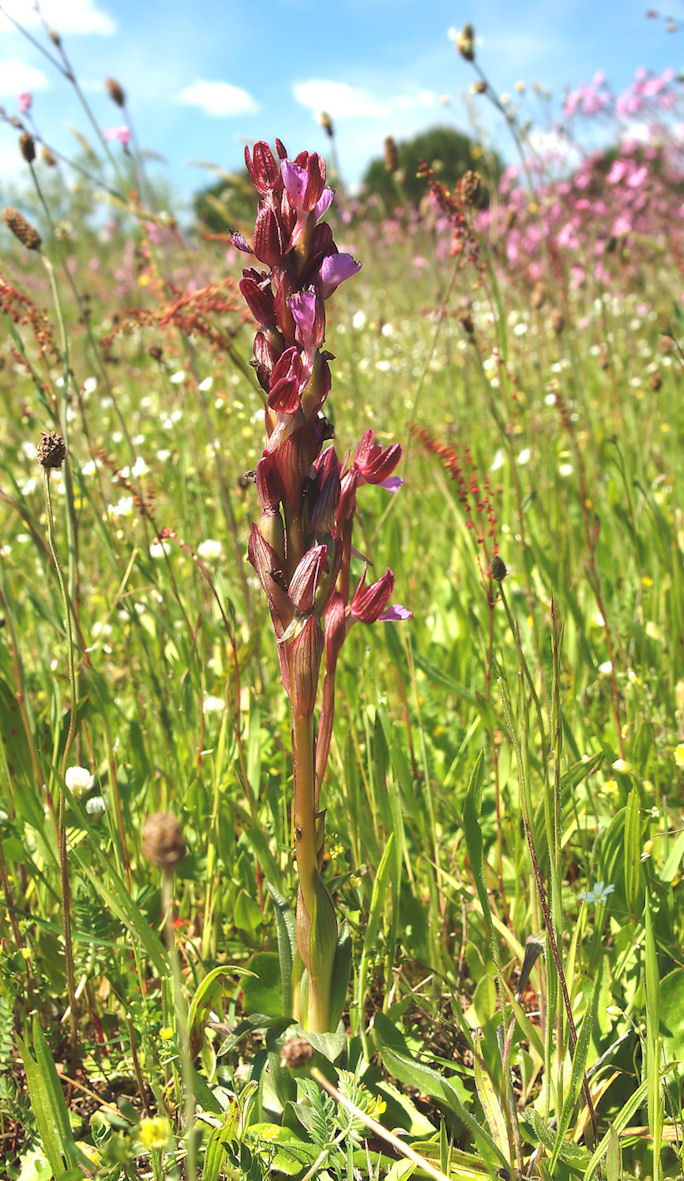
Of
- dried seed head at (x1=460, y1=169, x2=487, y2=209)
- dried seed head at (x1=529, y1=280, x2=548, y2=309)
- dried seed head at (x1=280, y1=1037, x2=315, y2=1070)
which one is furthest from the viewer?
dried seed head at (x1=529, y1=280, x2=548, y2=309)

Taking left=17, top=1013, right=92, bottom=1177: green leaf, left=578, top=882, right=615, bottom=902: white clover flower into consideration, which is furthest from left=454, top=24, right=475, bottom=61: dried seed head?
left=17, top=1013, right=92, bottom=1177: green leaf

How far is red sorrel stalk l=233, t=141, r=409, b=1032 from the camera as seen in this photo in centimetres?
91

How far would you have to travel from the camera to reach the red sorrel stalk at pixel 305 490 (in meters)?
0.91

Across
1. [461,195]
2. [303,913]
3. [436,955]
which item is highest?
[461,195]

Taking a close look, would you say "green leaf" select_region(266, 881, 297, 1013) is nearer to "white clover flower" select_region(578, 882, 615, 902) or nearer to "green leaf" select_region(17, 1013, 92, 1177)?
"green leaf" select_region(17, 1013, 92, 1177)

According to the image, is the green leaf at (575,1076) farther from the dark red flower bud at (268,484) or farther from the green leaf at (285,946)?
the dark red flower bud at (268,484)

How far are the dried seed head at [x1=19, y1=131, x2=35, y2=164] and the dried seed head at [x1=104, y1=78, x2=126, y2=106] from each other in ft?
3.16

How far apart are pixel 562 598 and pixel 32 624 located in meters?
1.66

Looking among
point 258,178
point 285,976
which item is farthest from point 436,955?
point 258,178

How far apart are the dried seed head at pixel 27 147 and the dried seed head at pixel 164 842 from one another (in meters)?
1.60

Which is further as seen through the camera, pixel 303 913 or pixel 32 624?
pixel 32 624

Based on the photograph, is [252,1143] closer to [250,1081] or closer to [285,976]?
[250,1081]

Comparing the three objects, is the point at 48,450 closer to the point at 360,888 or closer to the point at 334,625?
the point at 334,625

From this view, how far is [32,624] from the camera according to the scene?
8.57ft
